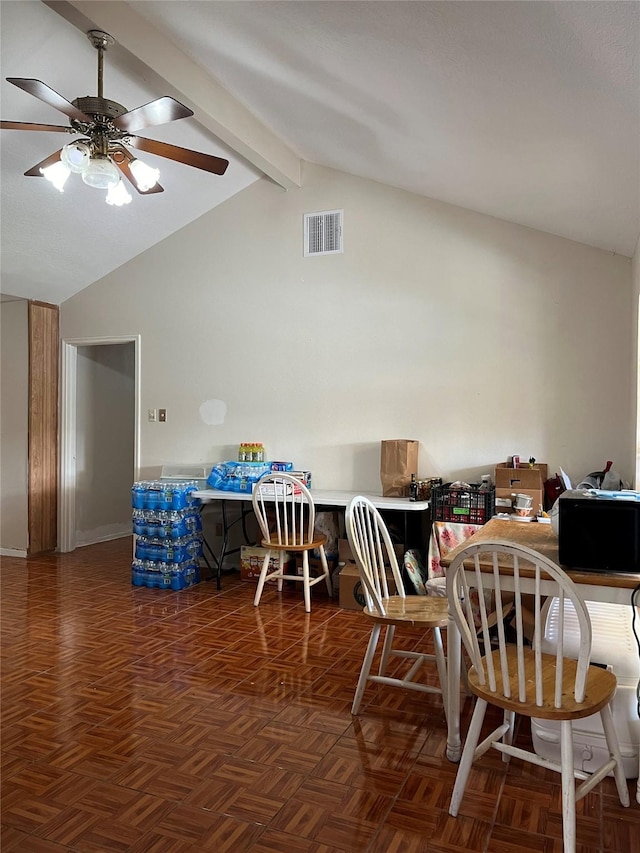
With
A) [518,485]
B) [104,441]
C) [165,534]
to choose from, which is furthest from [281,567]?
[104,441]

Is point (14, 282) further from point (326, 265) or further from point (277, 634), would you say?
point (277, 634)

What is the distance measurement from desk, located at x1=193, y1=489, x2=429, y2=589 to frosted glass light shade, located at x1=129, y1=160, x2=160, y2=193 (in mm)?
2114

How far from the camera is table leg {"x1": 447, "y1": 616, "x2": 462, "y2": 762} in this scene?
88.5 inches

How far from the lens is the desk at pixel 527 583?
1993 mm

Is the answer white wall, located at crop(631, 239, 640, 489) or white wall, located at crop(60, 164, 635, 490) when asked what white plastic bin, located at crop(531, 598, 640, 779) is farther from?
white wall, located at crop(60, 164, 635, 490)

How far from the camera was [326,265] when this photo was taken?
4961 millimetres

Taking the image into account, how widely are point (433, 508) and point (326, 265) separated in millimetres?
2112

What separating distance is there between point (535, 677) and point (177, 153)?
276cm

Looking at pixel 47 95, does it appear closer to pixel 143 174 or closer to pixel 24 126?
pixel 24 126

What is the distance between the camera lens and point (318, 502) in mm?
4363

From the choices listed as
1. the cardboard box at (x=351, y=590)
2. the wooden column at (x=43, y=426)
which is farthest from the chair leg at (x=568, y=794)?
the wooden column at (x=43, y=426)

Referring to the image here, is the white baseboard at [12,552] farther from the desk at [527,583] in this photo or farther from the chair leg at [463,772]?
the chair leg at [463,772]

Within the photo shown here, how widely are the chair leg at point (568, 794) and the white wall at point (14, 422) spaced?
5180 millimetres

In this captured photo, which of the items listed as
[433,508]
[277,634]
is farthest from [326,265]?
[277,634]
